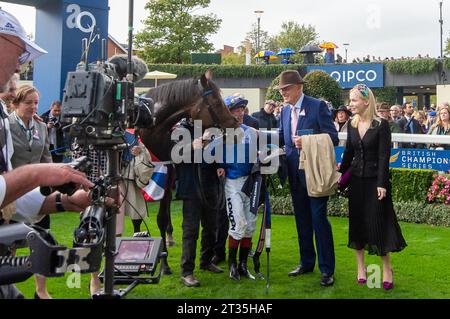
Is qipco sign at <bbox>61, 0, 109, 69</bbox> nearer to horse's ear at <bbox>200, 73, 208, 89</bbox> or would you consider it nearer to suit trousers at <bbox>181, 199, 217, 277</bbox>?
horse's ear at <bbox>200, 73, 208, 89</bbox>

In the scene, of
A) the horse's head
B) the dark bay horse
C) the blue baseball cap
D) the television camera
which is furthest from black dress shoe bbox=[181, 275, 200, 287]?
the television camera

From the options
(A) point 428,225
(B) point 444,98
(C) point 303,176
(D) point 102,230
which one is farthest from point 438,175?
(B) point 444,98

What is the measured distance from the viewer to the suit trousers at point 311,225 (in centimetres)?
514

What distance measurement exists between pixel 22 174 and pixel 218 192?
372cm

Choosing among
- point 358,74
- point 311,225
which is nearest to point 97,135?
point 311,225

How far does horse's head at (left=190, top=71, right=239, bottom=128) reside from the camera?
5.09 metres

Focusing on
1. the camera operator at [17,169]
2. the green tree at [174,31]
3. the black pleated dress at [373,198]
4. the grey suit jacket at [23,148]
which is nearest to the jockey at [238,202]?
the black pleated dress at [373,198]

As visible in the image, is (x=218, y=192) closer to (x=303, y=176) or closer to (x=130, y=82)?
(x=303, y=176)

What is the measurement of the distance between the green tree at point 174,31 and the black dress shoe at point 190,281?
3261 centimetres

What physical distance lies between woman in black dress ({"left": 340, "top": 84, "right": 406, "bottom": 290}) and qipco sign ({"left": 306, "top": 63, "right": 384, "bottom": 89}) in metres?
21.6

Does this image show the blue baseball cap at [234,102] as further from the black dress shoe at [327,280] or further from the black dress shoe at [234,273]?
the black dress shoe at [327,280]

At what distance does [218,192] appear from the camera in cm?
552

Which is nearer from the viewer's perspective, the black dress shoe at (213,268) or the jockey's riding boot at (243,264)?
the jockey's riding boot at (243,264)

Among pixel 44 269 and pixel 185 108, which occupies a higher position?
pixel 185 108
